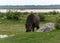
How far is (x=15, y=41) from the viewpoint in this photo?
1294cm

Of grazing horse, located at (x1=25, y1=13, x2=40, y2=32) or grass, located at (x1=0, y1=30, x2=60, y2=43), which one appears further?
grazing horse, located at (x1=25, y1=13, x2=40, y2=32)

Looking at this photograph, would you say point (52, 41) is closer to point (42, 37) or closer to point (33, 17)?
point (42, 37)

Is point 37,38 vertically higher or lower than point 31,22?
higher

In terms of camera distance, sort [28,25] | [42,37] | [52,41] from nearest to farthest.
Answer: [52,41]
[42,37]
[28,25]

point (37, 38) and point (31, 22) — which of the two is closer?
point (37, 38)

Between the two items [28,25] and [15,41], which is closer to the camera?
[15,41]

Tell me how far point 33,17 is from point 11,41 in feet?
26.1

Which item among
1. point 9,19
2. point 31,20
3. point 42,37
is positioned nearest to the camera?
point 42,37

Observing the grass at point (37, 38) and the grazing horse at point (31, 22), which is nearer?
the grass at point (37, 38)

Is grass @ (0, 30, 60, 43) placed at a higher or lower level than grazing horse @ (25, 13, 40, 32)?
higher

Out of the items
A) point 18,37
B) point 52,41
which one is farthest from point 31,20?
point 52,41

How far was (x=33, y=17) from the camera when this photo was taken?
2083 cm

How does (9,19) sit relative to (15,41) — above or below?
below

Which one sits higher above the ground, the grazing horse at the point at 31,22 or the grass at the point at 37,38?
the grass at the point at 37,38
